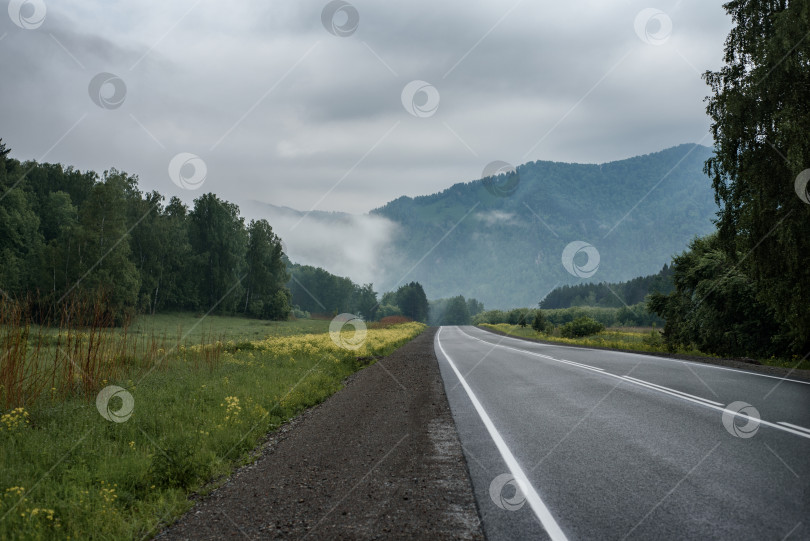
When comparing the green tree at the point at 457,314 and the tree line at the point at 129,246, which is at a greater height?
the tree line at the point at 129,246

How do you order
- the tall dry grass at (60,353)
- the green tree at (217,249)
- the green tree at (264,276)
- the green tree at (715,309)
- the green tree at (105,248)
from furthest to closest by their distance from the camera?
the green tree at (264,276) < the green tree at (217,249) < the green tree at (105,248) < the green tree at (715,309) < the tall dry grass at (60,353)

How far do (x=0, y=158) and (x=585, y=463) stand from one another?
6382 cm

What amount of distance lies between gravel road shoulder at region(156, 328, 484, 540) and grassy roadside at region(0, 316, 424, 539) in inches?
18.4

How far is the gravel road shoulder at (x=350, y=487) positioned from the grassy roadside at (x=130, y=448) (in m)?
0.47

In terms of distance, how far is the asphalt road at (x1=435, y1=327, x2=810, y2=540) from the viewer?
3.53m

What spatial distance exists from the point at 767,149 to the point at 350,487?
1504 cm

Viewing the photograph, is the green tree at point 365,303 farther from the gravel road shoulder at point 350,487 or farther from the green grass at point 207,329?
the gravel road shoulder at point 350,487

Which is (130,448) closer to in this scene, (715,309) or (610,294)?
(715,309)

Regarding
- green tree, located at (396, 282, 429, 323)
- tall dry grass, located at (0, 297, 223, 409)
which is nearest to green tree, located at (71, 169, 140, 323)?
tall dry grass, located at (0, 297, 223, 409)

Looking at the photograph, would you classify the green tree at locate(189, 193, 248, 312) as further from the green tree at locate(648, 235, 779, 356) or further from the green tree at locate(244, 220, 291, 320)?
the green tree at locate(648, 235, 779, 356)

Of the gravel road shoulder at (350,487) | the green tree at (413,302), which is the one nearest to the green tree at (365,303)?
the green tree at (413,302)

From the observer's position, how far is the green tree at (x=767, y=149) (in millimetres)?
12383

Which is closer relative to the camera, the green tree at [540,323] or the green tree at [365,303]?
the green tree at [540,323]

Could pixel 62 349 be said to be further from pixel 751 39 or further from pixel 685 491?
pixel 751 39
